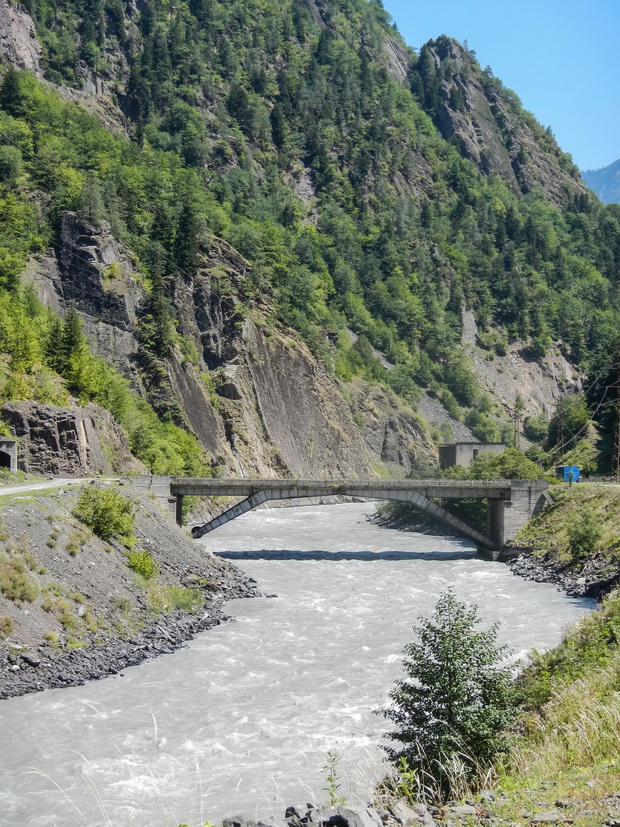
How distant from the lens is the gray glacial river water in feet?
74.8

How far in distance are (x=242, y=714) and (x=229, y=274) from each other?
90.6 metres

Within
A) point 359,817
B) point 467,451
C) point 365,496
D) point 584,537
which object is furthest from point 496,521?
point 359,817

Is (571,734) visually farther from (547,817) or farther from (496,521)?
(496,521)

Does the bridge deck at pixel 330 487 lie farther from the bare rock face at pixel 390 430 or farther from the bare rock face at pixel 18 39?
the bare rock face at pixel 18 39

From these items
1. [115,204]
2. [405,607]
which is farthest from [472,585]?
[115,204]

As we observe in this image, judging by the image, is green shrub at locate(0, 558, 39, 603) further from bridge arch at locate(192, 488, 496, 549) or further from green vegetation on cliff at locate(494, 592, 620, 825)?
bridge arch at locate(192, 488, 496, 549)

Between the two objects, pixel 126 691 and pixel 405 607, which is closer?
pixel 126 691

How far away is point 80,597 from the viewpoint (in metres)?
37.9

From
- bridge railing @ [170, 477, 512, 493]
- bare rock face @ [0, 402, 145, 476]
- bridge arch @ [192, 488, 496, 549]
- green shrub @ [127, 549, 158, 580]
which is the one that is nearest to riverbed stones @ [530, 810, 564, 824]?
green shrub @ [127, 549, 158, 580]

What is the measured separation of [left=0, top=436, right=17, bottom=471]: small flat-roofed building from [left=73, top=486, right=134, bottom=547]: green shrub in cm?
1094

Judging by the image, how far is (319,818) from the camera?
44.5 feet

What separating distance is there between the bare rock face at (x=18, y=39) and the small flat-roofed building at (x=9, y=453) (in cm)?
9196

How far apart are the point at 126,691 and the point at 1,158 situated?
78349 mm

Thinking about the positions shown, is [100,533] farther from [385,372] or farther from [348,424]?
[385,372]
